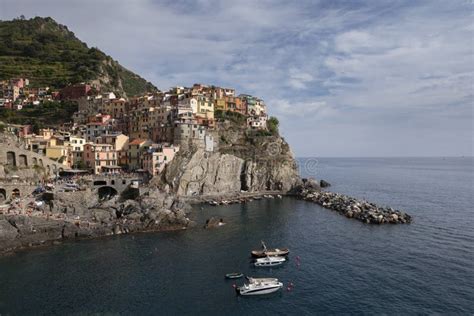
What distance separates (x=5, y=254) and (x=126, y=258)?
16309mm

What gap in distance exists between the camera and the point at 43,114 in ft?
355

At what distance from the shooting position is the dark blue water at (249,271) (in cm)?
3522

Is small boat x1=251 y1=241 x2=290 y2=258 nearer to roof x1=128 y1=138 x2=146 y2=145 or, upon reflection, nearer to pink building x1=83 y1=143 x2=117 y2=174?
pink building x1=83 y1=143 x2=117 y2=174

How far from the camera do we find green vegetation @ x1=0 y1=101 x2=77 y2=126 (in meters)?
102

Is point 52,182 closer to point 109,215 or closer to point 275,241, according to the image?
point 109,215

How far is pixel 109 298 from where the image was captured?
120 ft

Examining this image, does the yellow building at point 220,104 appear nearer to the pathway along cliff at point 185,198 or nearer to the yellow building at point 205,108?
the yellow building at point 205,108

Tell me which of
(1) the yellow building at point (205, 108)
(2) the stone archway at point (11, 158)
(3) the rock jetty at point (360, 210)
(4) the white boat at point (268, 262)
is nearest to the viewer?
(4) the white boat at point (268, 262)

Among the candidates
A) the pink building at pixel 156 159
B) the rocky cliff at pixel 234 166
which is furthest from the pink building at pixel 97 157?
the rocky cliff at pixel 234 166

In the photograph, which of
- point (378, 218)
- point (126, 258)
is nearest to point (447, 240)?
point (378, 218)

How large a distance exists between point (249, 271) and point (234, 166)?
182 feet

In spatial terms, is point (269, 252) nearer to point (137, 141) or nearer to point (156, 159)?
point (156, 159)

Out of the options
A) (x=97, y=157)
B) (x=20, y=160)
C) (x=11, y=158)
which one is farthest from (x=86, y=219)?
(x=97, y=157)

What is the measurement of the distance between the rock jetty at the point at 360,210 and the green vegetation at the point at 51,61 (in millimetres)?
88357
